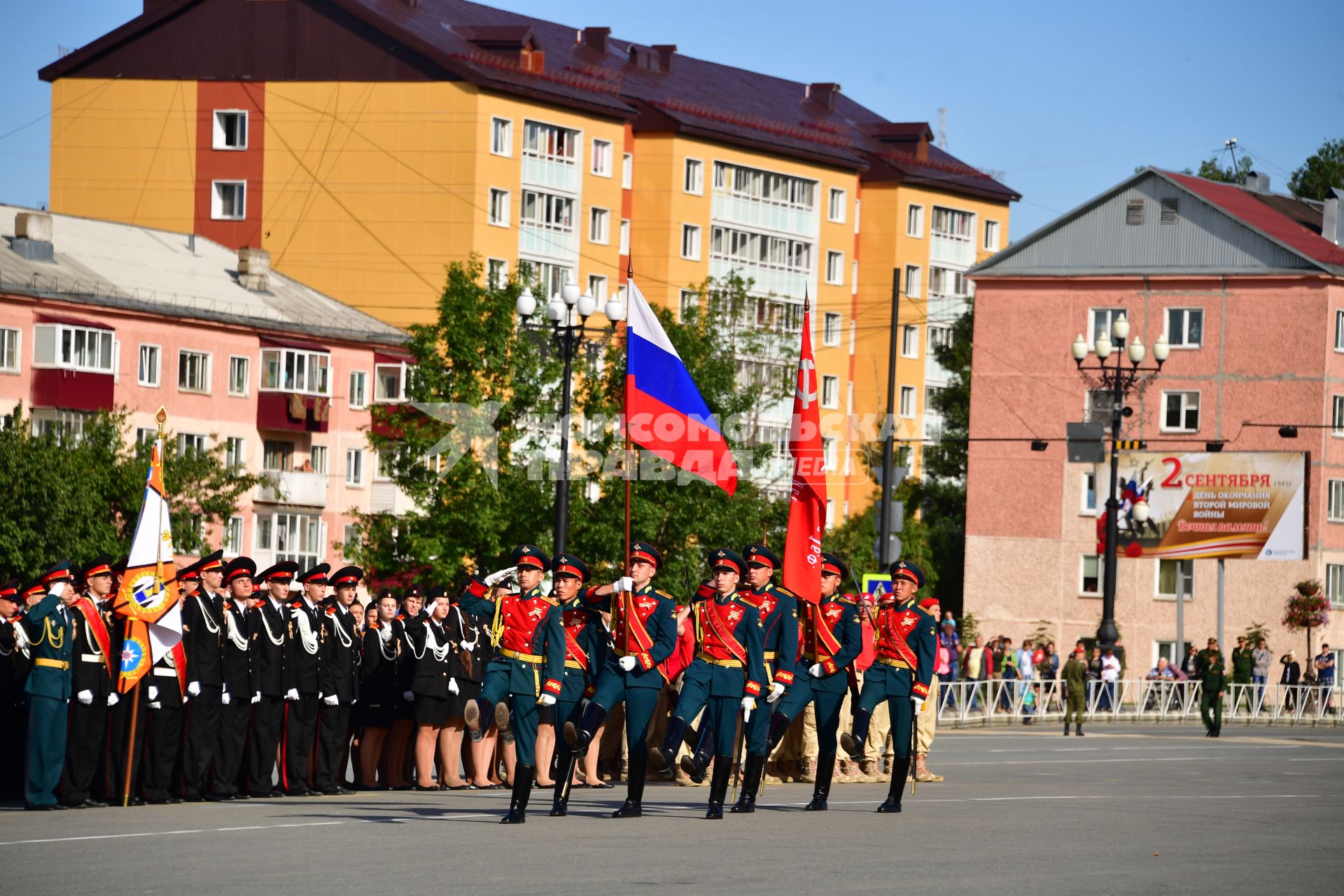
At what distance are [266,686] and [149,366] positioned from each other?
150 ft

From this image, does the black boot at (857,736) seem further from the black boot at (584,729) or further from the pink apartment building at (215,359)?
the pink apartment building at (215,359)

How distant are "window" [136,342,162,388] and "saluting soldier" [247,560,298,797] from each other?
45.0 metres

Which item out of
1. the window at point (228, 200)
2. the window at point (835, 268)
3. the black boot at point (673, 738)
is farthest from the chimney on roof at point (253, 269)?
the black boot at point (673, 738)

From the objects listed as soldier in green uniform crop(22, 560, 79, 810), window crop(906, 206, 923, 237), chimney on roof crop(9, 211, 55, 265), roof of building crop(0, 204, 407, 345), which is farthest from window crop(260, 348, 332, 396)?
soldier in green uniform crop(22, 560, 79, 810)

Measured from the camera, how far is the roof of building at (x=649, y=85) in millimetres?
77938

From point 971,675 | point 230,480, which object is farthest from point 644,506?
point 230,480

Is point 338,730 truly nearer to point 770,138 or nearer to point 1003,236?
point 770,138

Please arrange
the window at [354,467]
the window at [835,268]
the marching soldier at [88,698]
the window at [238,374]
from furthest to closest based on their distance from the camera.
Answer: the window at [835,268] < the window at [354,467] < the window at [238,374] < the marching soldier at [88,698]

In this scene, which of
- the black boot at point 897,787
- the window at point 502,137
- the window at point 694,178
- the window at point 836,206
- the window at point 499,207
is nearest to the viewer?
the black boot at point 897,787

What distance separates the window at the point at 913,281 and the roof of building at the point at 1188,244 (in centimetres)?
2281

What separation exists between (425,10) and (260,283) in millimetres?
15321

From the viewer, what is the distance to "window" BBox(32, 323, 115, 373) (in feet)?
199

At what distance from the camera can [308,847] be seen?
591 inches

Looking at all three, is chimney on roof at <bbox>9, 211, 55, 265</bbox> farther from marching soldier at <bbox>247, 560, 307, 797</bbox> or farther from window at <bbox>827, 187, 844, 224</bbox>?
marching soldier at <bbox>247, 560, 307, 797</bbox>
